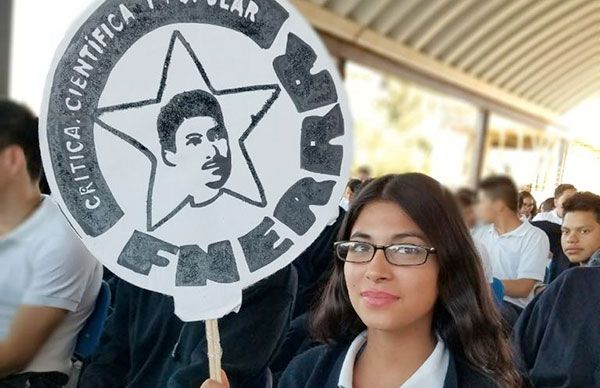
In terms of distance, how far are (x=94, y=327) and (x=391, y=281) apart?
0.98m

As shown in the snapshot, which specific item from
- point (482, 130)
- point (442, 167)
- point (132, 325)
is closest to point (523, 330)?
point (442, 167)

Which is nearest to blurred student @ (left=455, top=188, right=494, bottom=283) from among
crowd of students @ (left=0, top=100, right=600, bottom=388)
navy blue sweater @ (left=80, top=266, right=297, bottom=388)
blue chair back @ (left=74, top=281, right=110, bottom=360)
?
crowd of students @ (left=0, top=100, right=600, bottom=388)

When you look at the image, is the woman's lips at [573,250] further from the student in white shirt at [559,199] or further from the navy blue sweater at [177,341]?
the navy blue sweater at [177,341]

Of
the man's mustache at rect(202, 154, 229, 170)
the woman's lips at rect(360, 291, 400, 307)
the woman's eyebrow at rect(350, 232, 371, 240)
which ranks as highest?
the man's mustache at rect(202, 154, 229, 170)

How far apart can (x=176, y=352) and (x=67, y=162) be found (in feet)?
2.11

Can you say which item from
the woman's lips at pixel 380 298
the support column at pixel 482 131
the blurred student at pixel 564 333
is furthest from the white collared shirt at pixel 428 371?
the support column at pixel 482 131

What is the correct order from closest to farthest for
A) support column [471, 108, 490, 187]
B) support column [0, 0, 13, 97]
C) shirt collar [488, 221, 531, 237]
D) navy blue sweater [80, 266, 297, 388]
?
1. navy blue sweater [80, 266, 297, 388]
2. shirt collar [488, 221, 531, 237]
3. support column [0, 0, 13, 97]
4. support column [471, 108, 490, 187]

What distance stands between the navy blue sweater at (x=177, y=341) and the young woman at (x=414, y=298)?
0.34 metres

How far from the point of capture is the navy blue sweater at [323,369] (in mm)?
1571

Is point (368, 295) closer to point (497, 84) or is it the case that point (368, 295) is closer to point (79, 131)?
point (79, 131)

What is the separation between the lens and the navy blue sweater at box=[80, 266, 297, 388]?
1.99 meters

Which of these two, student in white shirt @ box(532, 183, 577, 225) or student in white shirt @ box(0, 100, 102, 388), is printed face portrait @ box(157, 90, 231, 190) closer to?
student in white shirt @ box(0, 100, 102, 388)

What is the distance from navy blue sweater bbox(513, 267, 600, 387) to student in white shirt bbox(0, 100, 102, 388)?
3.69 ft

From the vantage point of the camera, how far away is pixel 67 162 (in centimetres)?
165
